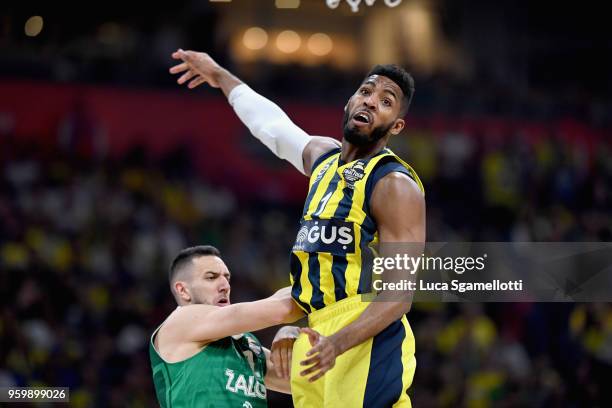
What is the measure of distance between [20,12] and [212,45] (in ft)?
11.7

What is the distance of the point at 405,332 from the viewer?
473cm

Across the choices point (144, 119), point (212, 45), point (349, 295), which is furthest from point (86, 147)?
point (349, 295)

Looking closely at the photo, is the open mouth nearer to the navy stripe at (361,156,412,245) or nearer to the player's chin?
the player's chin

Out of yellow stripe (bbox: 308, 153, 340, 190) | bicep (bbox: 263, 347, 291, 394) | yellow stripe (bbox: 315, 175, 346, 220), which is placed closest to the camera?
yellow stripe (bbox: 315, 175, 346, 220)

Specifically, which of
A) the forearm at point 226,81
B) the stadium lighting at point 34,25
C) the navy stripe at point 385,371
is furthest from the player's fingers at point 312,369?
the stadium lighting at point 34,25

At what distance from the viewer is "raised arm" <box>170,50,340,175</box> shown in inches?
215

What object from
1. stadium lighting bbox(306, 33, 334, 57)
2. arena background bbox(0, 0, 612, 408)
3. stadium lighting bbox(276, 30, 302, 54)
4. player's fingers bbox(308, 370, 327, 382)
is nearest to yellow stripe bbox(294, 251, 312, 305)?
player's fingers bbox(308, 370, 327, 382)

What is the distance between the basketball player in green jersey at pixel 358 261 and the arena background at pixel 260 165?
5.61m

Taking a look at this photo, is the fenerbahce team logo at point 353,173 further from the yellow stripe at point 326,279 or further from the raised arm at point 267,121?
the raised arm at point 267,121

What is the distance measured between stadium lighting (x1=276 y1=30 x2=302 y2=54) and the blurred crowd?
4388 mm

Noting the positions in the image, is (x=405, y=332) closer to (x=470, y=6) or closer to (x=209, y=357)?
(x=209, y=357)

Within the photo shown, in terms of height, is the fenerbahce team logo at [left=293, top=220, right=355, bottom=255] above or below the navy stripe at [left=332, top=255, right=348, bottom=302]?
above

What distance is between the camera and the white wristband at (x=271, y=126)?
5527 millimetres

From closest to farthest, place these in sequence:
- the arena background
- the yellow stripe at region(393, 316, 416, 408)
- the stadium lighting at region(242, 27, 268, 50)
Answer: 1. the yellow stripe at region(393, 316, 416, 408)
2. the arena background
3. the stadium lighting at region(242, 27, 268, 50)
